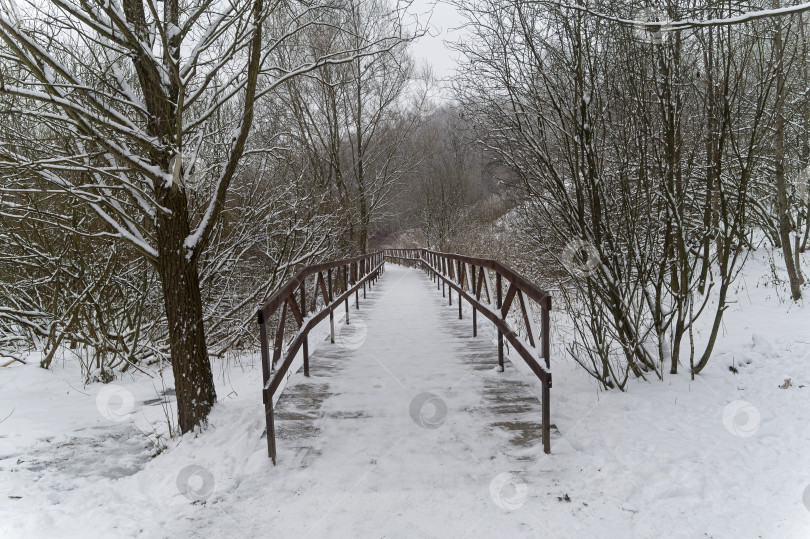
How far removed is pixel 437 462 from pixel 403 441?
1.43 feet

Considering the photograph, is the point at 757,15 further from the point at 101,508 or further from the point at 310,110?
the point at 310,110

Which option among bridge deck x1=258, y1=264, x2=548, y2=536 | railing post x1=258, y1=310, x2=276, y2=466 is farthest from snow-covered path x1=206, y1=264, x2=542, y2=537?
railing post x1=258, y1=310, x2=276, y2=466

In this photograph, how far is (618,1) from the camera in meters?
4.27

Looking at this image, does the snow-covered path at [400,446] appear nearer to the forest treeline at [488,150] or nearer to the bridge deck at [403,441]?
the bridge deck at [403,441]

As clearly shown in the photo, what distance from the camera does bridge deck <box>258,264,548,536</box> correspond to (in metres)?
3.02

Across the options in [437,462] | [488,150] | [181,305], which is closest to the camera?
[437,462]

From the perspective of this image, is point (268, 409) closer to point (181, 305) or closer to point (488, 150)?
point (181, 305)

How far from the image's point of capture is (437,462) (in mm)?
3617

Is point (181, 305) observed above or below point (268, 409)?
above

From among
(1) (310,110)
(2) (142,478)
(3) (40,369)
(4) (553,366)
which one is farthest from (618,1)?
(1) (310,110)

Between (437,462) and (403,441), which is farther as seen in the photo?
(403,441)

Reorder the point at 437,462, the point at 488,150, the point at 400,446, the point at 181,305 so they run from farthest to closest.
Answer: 1. the point at 488,150
2. the point at 181,305
3. the point at 400,446
4. the point at 437,462

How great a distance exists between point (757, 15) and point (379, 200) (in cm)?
1978

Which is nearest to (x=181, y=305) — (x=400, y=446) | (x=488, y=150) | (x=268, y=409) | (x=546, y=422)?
(x=268, y=409)
